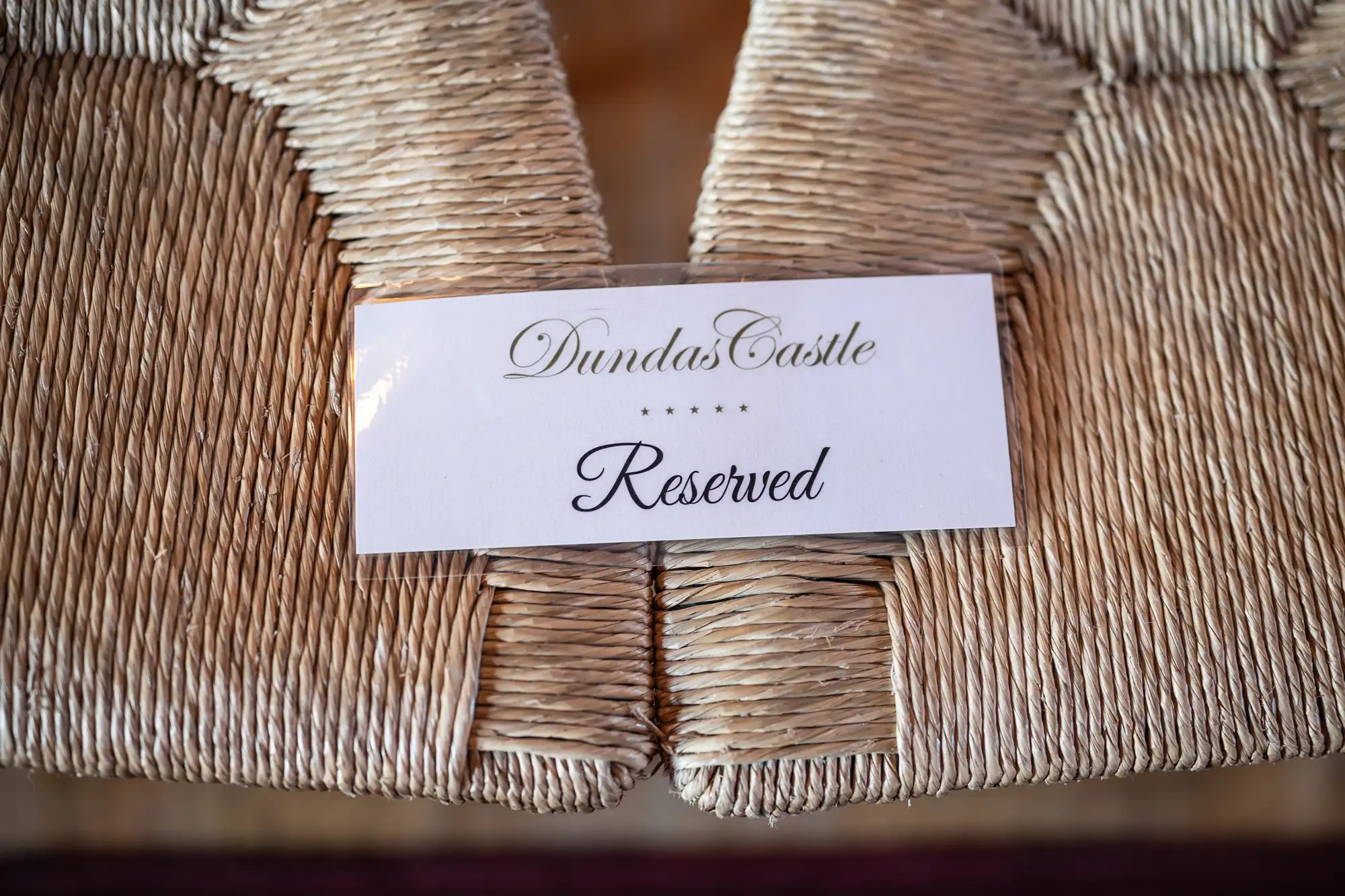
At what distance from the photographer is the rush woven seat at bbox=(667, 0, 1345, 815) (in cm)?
38

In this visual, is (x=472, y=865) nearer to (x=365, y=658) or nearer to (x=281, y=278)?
(x=365, y=658)

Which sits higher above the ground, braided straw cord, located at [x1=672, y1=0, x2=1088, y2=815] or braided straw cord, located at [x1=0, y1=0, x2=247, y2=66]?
braided straw cord, located at [x1=0, y1=0, x2=247, y2=66]

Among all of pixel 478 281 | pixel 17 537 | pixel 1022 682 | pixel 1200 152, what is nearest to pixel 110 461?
pixel 17 537

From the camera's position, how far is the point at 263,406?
398mm

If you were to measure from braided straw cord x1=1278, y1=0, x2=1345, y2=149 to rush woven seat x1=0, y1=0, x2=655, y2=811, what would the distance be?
1.15ft

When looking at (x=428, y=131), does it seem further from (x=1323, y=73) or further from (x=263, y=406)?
(x=1323, y=73)

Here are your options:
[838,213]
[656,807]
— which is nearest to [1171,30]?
[838,213]

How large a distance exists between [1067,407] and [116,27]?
1.61ft

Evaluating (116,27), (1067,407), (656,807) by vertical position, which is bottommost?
(656,807)

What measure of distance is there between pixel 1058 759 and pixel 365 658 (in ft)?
1.00

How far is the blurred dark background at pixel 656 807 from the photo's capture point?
0.62 meters

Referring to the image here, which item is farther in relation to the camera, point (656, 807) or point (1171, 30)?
point (656, 807)

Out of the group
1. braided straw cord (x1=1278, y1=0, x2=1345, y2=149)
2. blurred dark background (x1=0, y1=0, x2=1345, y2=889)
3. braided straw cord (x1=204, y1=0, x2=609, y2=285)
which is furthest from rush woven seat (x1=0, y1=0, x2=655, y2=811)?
braided straw cord (x1=1278, y1=0, x2=1345, y2=149)

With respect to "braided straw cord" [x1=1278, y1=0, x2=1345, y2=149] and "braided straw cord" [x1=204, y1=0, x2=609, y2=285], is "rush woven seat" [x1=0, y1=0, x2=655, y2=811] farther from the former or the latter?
"braided straw cord" [x1=1278, y1=0, x2=1345, y2=149]
